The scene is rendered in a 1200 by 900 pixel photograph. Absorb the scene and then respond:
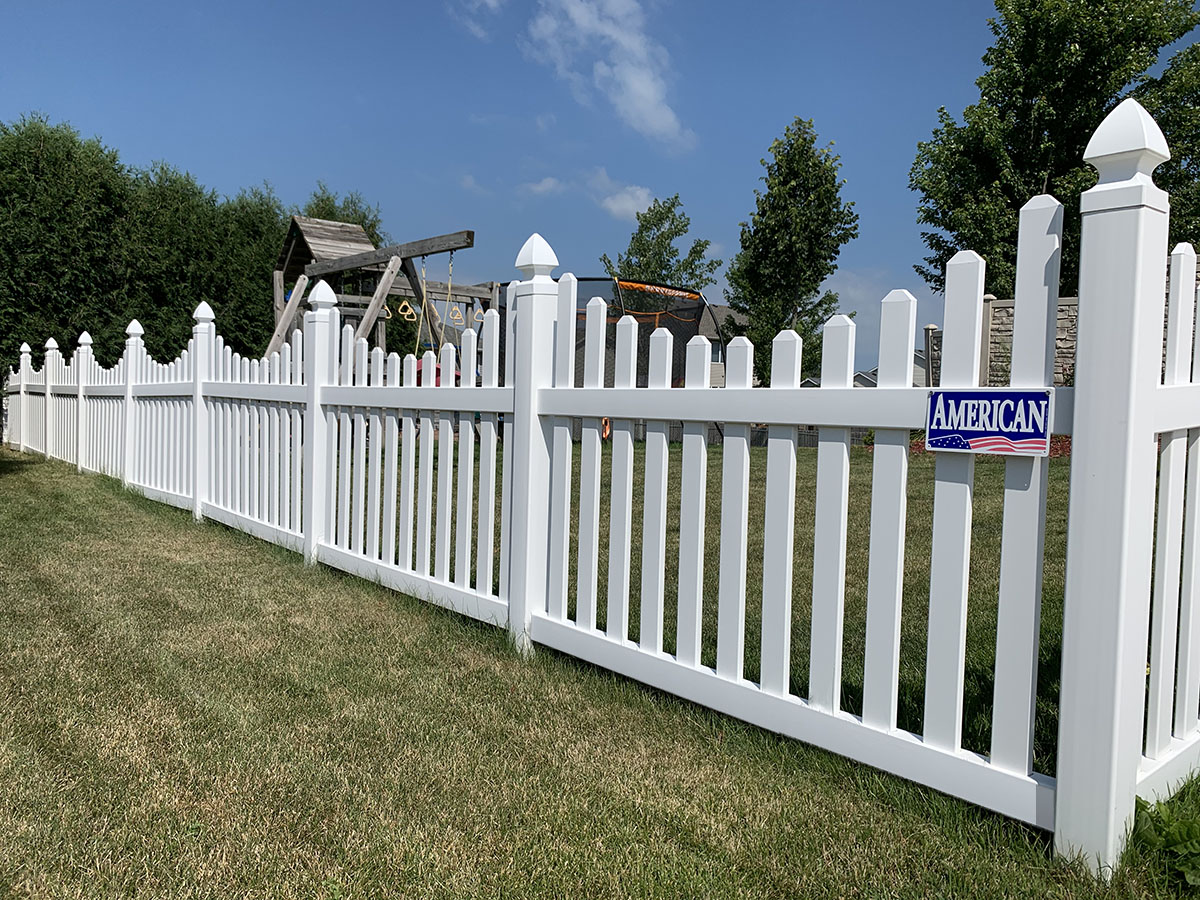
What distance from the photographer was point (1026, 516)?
211 centimetres

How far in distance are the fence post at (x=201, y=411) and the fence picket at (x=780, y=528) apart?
5.86m

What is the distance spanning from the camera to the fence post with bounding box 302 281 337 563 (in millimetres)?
5383

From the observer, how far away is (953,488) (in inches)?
88.0

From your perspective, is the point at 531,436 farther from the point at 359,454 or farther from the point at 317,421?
the point at 317,421

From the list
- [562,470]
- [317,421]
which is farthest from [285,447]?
[562,470]

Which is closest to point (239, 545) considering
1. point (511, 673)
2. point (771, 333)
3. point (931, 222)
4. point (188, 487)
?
point (188, 487)

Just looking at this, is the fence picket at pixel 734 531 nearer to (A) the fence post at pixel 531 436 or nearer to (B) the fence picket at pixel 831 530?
(B) the fence picket at pixel 831 530

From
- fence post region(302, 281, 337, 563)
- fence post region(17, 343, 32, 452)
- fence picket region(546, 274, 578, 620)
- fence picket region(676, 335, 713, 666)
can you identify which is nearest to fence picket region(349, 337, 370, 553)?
fence post region(302, 281, 337, 563)

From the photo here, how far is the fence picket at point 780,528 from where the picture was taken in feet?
8.60

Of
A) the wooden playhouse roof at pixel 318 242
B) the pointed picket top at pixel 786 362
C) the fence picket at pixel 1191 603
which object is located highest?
the wooden playhouse roof at pixel 318 242

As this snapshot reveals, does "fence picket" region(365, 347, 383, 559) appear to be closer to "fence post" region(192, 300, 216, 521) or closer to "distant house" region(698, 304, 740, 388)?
"fence post" region(192, 300, 216, 521)

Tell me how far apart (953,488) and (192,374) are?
6.79m

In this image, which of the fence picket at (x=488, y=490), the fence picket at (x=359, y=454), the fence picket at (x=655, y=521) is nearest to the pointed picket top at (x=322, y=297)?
the fence picket at (x=359, y=454)

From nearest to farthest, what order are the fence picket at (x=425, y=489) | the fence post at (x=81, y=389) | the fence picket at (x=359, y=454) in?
the fence picket at (x=425, y=489) < the fence picket at (x=359, y=454) < the fence post at (x=81, y=389)
